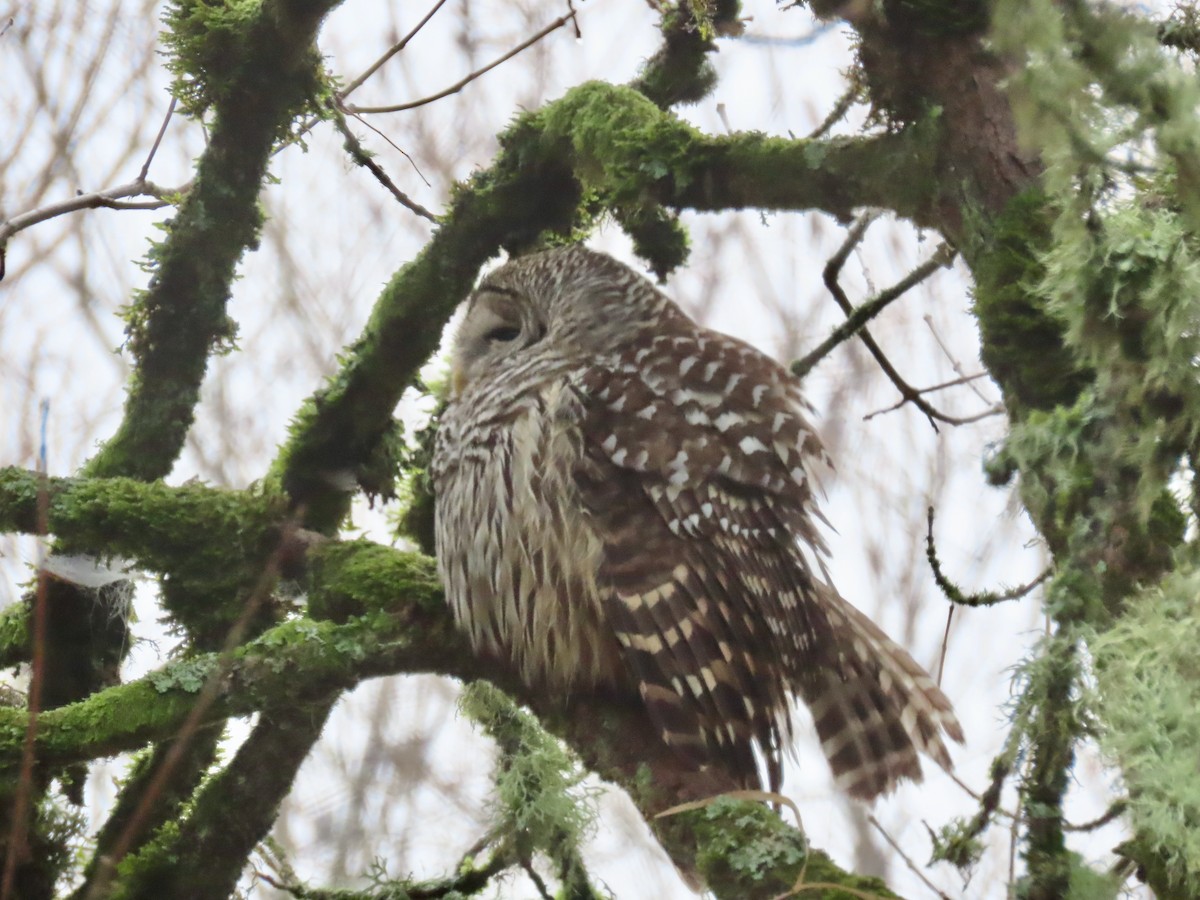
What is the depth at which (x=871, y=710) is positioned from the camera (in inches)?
87.7

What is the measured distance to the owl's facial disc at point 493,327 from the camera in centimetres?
286

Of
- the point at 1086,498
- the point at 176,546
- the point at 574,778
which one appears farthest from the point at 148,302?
the point at 1086,498

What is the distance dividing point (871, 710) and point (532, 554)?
2.21ft

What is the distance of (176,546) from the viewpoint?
2.45 meters

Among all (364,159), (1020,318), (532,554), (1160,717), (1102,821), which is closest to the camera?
(1160,717)

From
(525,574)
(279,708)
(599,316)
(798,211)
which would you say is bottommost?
(279,708)

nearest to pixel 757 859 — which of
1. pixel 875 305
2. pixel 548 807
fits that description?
pixel 548 807

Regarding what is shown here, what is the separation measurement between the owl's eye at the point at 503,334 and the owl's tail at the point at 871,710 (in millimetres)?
981

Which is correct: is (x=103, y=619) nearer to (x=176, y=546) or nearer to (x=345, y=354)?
(x=176, y=546)

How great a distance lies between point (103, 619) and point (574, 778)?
1099mm

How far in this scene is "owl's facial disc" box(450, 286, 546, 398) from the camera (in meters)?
2.86

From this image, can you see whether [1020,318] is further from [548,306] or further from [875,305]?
[548,306]

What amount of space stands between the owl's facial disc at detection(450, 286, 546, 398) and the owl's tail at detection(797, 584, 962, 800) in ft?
3.12

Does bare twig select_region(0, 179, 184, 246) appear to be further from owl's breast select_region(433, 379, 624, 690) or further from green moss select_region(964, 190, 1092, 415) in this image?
green moss select_region(964, 190, 1092, 415)
